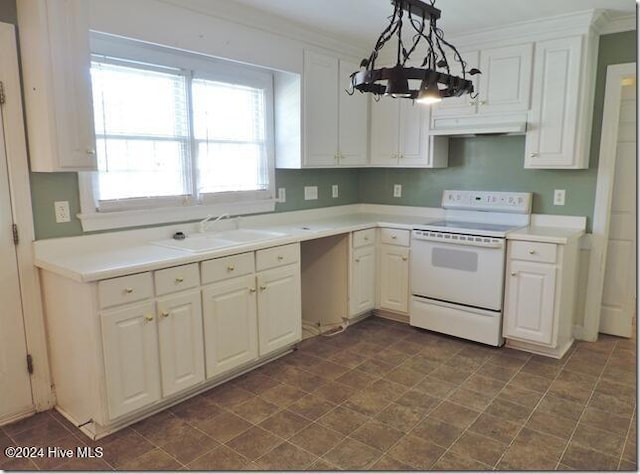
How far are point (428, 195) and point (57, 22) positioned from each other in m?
3.20

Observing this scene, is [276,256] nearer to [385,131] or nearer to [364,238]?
[364,238]

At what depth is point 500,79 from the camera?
3.60m

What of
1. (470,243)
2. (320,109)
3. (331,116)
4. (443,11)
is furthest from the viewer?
(331,116)

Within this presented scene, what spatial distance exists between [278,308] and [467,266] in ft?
4.86

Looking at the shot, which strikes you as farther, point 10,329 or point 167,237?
point 167,237

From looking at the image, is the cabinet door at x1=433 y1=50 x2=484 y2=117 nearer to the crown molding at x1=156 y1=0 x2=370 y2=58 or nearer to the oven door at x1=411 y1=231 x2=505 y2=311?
the crown molding at x1=156 y1=0 x2=370 y2=58

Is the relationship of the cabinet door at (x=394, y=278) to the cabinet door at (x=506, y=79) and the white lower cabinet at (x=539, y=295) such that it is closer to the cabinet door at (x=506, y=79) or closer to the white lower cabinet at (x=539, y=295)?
the white lower cabinet at (x=539, y=295)

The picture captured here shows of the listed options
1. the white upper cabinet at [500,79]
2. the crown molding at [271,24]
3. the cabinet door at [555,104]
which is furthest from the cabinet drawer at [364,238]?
the crown molding at [271,24]

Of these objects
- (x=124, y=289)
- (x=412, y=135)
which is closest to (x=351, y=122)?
(x=412, y=135)

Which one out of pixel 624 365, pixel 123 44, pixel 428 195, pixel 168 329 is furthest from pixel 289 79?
pixel 624 365

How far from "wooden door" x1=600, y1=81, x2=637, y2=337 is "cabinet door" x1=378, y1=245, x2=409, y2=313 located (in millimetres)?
1594

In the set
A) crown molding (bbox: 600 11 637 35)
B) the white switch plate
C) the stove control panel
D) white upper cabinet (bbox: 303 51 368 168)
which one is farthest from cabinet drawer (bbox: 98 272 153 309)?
crown molding (bbox: 600 11 637 35)

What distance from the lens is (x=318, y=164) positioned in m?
3.89

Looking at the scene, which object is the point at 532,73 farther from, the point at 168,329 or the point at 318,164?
the point at 168,329
